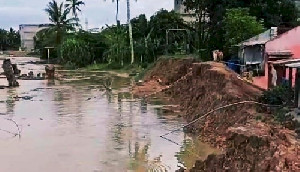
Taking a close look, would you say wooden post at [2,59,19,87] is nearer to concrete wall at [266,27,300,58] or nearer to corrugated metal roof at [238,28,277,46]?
corrugated metal roof at [238,28,277,46]

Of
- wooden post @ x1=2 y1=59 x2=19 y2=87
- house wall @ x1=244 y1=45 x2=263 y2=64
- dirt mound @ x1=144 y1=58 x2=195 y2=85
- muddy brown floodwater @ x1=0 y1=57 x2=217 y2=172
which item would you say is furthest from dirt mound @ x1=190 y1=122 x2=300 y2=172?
wooden post @ x1=2 y1=59 x2=19 y2=87

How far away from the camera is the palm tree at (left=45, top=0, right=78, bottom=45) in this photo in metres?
68.8

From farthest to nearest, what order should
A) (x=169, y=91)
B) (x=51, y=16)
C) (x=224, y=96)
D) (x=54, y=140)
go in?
1. (x=51, y=16)
2. (x=169, y=91)
3. (x=224, y=96)
4. (x=54, y=140)

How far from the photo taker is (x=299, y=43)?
26938 millimetres

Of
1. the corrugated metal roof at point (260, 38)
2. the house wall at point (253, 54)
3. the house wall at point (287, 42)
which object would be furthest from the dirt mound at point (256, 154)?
the house wall at point (253, 54)

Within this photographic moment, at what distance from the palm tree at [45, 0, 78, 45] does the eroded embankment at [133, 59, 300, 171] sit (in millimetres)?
31996

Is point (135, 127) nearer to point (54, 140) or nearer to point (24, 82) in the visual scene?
point (54, 140)

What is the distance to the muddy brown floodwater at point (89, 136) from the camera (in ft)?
48.1

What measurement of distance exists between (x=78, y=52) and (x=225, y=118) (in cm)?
4310

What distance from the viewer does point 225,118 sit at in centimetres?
1820

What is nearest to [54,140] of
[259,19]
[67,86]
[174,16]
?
[67,86]

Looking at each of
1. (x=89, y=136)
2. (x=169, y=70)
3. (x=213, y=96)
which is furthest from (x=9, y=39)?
(x=89, y=136)

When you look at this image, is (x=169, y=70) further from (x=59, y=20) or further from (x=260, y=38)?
(x=59, y=20)

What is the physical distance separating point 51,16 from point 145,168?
57786mm
